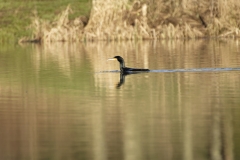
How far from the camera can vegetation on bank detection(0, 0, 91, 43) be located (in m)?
63.5

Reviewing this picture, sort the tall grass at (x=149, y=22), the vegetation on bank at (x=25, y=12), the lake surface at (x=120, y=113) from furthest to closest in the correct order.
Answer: the vegetation on bank at (x=25, y=12)
the tall grass at (x=149, y=22)
the lake surface at (x=120, y=113)

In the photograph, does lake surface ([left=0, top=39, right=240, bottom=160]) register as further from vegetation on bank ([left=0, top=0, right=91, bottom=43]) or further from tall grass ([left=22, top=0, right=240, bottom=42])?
vegetation on bank ([left=0, top=0, right=91, bottom=43])

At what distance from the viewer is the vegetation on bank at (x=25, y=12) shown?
6351 cm

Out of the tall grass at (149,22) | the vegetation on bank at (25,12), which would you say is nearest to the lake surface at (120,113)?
the tall grass at (149,22)

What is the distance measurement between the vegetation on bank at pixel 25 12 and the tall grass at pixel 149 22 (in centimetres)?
300

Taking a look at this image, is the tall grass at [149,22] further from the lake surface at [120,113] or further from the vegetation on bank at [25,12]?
the lake surface at [120,113]

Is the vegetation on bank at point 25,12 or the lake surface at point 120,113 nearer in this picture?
the lake surface at point 120,113

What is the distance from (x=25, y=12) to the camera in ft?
226

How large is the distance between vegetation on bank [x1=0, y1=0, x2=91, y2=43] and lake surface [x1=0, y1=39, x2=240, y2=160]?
31.8m

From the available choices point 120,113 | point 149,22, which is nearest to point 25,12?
point 149,22

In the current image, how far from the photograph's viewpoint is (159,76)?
27203 mm

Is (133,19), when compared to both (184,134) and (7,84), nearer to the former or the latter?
(7,84)

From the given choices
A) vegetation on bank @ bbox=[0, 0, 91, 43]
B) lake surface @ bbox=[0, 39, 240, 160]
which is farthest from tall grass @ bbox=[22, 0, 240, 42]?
lake surface @ bbox=[0, 39, 240, 160]

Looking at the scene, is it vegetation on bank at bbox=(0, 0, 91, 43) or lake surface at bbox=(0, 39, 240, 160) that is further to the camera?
vegetation on bank at bbox=(0, 0, 91, 43)
